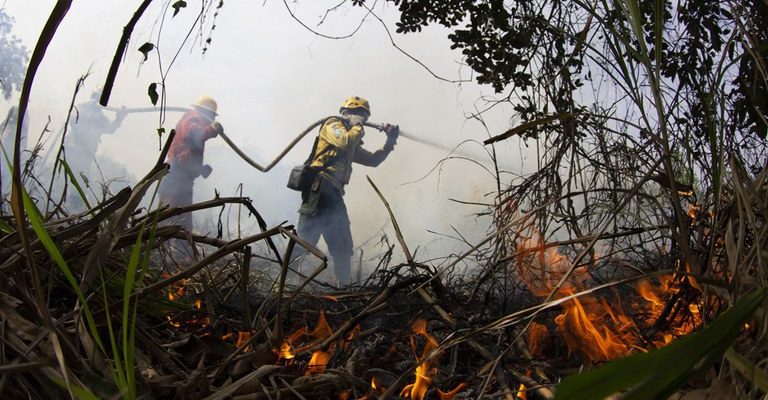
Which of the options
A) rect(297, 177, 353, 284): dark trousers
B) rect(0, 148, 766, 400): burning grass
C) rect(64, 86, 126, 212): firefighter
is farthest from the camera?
rect(64, 86, 126, 212): firefighter

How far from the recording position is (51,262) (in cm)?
113

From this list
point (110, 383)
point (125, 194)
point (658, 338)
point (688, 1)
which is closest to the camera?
point (110, 383)

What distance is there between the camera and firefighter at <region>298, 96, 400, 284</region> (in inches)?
268

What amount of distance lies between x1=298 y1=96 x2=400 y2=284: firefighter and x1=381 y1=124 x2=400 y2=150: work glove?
0.46 m

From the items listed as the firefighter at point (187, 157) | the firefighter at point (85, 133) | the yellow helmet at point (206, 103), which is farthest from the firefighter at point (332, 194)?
the firefighter at point (85, 133)

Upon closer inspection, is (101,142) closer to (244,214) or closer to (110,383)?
(244,214)

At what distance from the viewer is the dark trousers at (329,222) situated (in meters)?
6.79

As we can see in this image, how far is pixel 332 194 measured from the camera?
22.6 ft

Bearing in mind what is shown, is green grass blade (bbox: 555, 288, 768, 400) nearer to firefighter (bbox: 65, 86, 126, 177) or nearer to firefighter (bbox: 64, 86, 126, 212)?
firefighter (bbox: 64, 86, 126, 212)

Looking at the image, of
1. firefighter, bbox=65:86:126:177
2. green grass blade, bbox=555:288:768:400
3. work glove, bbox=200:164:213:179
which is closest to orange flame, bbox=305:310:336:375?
green grass blade, bbox=555:288:768:400

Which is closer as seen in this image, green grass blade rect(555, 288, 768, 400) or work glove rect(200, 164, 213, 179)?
green grass blade rect(555, 288, 768, 400)

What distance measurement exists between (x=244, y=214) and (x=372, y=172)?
284 cm

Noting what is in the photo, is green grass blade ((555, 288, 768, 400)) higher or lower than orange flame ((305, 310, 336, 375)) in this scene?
higher

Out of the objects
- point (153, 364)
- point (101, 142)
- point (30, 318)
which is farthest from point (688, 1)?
point (101, 142)
